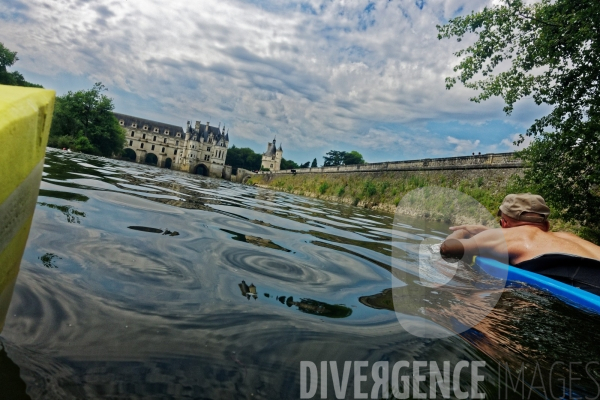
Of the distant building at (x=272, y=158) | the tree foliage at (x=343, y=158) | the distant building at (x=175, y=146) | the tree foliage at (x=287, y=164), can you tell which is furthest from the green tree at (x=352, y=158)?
the distant building at (x=175, y=146)

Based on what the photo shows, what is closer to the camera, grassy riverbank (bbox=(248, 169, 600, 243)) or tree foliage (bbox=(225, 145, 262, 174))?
grassy riverbank (bbox=(248, 169, 600, 243))

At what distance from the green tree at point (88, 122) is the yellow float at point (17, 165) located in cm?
4162

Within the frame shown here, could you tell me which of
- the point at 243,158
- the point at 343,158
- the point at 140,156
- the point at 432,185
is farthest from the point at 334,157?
the point at 432,185

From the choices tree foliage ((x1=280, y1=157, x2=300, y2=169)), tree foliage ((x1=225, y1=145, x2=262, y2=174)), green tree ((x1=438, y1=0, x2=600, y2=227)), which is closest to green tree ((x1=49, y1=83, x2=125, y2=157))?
green tree ((x1=438, y1=0, x2=600, y2=227))

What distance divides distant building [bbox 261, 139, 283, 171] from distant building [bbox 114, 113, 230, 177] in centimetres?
1136

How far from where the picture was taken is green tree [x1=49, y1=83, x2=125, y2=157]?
Answer: 122ft

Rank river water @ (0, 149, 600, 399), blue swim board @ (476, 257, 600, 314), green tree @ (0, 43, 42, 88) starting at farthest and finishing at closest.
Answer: green tree @ (0, 43, 42, 88), blue swim board @ (476, 257, 600, 314), river water @ (0, 149, 600, 399)

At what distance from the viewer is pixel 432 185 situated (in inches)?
763

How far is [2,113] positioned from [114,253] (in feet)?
4.59

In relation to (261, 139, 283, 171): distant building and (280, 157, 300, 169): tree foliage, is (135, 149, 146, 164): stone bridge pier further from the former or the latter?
(280, 157, 300, 169): tree foliage

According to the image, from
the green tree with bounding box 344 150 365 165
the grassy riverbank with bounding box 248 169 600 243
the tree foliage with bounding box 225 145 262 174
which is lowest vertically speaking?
the grassy riverbank with bounding box 248 169 600 243

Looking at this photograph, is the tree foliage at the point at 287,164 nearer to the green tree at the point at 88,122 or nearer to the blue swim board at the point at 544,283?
the green tree at the point at 88,122

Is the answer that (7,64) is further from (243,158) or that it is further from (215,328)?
(215,328)

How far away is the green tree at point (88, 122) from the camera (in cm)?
3706
